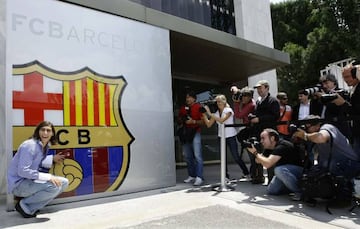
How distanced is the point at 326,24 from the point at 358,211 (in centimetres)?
1003

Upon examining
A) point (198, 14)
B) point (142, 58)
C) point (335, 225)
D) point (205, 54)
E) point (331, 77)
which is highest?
point (198, 14)

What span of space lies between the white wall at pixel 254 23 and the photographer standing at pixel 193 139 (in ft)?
17.6

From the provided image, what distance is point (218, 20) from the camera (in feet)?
35.5

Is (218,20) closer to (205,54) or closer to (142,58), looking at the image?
(205,54)

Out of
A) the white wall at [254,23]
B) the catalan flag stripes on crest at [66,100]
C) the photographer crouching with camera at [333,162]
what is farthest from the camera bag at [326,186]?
the white wall at [254,23]

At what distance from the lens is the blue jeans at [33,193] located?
A: 161 inches

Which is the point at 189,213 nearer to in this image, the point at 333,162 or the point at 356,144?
the point at 333,162

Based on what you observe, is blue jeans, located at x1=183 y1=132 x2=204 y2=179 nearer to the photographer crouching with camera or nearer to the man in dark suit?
the photographer crouching with camera

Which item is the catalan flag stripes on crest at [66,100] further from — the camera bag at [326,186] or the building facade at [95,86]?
the camera bag at [326,186]

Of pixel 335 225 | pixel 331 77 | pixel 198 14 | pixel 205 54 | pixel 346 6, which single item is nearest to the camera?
pixel 335 225

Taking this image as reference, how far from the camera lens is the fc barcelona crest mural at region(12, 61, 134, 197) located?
4613 mm

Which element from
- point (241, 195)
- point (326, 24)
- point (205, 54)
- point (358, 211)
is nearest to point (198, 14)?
point (205, 54)

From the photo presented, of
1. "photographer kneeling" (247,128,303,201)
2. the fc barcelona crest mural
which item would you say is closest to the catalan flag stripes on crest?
the fc barcelona crest mural

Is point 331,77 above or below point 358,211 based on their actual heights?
above
